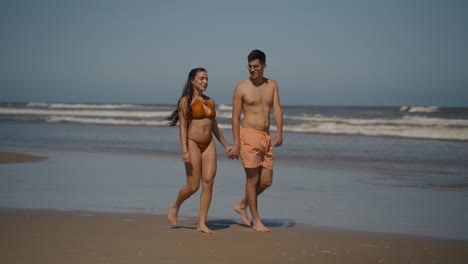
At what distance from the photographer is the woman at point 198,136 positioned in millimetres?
5398

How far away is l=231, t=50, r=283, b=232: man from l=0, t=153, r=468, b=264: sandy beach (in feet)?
1.67

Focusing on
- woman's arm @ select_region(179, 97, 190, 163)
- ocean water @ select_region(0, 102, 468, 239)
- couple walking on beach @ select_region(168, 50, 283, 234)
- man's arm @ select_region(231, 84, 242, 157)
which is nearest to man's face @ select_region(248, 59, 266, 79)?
couple walking on beach @ select_region(168, 50, 283, 234)

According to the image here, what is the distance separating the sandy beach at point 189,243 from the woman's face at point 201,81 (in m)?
1.52

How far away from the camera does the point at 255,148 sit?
5523 millimetres

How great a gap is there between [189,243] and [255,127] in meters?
1.50

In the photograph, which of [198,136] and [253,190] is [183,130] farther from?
[253,190]

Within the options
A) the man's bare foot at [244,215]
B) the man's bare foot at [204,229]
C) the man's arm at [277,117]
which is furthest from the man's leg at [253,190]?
the man's bare foot at [204,229]

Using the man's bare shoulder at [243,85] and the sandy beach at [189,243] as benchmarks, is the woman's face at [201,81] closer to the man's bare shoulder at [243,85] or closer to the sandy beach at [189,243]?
the man's bare shoulder at [243,85]

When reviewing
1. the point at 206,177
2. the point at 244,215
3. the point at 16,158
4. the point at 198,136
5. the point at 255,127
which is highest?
the point at 255,127

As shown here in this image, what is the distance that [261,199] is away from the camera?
745cm

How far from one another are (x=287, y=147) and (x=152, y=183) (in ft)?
23.8

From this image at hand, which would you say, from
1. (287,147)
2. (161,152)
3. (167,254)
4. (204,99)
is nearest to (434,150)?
(287,147)

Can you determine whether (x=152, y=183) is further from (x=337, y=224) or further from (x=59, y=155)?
(x=59, y=155)

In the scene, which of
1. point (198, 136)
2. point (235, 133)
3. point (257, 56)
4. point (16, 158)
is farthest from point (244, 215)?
point (16, 158)
